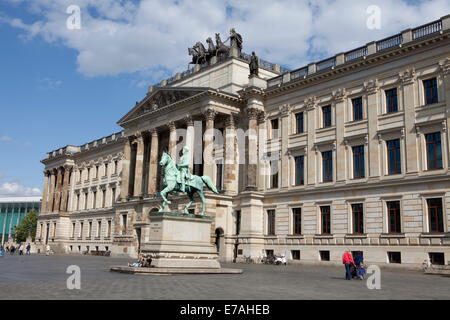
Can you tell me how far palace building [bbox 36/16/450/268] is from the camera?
36.4 m

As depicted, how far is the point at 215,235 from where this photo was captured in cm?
4888

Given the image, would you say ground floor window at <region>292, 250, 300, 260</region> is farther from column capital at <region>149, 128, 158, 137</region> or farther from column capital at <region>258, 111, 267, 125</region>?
column capital at <region>149, 128, 158, 137</region>

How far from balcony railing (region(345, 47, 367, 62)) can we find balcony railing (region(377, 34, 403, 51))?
4.81 feet

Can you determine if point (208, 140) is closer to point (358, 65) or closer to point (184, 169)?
point (358, 65)

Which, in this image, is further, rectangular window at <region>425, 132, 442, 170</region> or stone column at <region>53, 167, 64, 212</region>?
stone column at <region>53, 167, 64, 212</region>

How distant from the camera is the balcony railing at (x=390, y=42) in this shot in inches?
1550

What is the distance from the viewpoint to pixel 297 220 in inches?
1796

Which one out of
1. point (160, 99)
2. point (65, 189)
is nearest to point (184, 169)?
point (160, 99)

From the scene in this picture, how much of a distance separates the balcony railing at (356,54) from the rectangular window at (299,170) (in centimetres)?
1062

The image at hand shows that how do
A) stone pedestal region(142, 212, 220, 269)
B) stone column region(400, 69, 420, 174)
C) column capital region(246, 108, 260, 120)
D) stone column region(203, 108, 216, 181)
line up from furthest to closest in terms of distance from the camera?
stone column region(203, 108, 216, 181), column capital region(246, 108, 260, 120), stone column region(400, 69, 420, 174), stone pedestal region(142, 212, 220, 269)

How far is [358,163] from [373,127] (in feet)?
11.5

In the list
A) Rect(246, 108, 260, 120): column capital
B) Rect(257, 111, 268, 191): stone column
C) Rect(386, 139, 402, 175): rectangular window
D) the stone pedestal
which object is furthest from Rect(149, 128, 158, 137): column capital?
the stone pedestal

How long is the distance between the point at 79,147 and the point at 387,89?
67.3m
